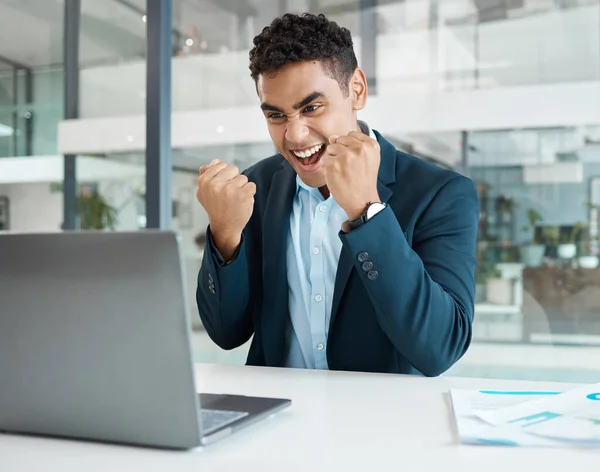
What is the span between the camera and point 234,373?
1392 millimetres

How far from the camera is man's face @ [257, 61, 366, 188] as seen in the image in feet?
5.25

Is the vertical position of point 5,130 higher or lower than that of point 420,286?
higher

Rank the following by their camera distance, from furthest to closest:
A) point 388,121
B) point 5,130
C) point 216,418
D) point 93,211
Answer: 1. point 5,130
2. point 93,211
3. point 388,121
4. point 216,418

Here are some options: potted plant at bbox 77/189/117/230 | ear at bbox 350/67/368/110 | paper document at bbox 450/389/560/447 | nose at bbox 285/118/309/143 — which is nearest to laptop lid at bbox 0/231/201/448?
paper document at bbox 450/389/560/447

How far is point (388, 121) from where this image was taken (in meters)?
3.77

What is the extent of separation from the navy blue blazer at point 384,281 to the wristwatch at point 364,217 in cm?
2

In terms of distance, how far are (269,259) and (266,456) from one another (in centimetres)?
89

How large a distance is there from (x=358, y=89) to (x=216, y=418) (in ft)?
3.48

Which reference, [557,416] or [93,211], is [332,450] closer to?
[557,416]

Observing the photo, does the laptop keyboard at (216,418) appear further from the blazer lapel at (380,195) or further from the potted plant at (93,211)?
the potted plant at (93,211)

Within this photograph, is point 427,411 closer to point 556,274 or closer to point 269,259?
point 269,259

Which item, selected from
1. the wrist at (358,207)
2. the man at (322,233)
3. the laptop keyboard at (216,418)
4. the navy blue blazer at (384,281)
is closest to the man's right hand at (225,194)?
the man at (322,233)

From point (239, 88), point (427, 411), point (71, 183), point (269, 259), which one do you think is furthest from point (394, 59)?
point (427, 411)

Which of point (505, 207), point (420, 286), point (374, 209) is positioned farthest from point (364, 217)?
point (505, 207)
